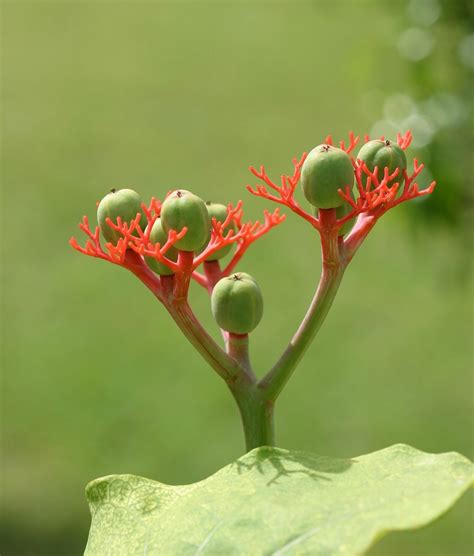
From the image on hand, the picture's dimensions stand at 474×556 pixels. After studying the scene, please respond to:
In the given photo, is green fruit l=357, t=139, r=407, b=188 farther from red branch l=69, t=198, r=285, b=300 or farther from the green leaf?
the green leaf

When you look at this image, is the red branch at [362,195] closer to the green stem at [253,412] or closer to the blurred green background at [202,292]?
the green stem at [253,412]

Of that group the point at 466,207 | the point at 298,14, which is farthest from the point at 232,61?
the point at 466,207

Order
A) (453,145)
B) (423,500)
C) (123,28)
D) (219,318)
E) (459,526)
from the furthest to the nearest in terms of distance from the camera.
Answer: (123,28) → (459,526) → (453,145) → (219,318) → (423,500)

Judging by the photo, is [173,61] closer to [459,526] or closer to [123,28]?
[123,28]

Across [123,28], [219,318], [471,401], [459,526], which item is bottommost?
[459,526]

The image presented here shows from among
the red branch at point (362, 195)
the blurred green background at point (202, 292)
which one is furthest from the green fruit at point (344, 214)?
the blurred green background at point (202, 292)

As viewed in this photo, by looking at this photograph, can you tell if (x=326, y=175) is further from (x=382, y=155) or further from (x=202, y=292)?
(x=202, y=292)
